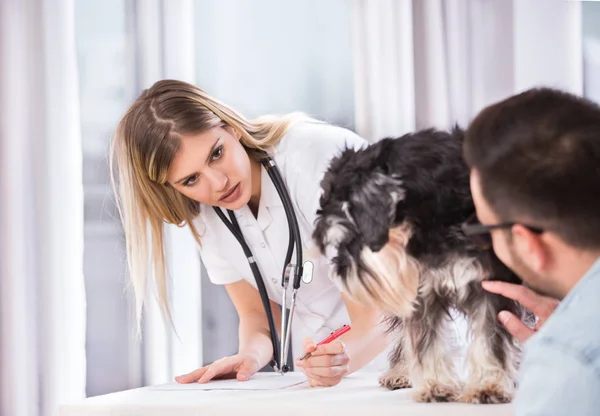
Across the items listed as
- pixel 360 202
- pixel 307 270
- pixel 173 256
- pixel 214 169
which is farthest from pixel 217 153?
pixel 173 256

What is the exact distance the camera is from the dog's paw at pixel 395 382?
55.6 inches

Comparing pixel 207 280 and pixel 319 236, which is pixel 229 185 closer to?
pixel 319 236

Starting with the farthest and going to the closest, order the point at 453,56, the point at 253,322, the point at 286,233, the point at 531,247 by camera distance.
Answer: the point at 453,56
the point at 253,322
the point at 286,233
the point at 531,247

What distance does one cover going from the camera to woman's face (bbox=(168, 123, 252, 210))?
5.57ft

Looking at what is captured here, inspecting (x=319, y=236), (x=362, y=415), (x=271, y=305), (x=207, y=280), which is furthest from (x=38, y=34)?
(x=362, y=415)

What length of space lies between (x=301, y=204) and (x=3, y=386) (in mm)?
1781

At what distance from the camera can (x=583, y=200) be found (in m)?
0.91

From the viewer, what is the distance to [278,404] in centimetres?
127

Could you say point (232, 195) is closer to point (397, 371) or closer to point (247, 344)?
point (247, 344)

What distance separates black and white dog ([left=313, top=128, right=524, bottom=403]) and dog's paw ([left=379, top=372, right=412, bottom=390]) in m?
0.16

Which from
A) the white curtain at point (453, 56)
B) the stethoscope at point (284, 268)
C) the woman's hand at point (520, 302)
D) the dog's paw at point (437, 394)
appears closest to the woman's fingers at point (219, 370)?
the stethoscope at point (284, 268)

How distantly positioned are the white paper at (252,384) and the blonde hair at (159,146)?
36cm

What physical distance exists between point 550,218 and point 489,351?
357 millimetres

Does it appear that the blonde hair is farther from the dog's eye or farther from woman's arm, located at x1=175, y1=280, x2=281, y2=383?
the dog's eye
